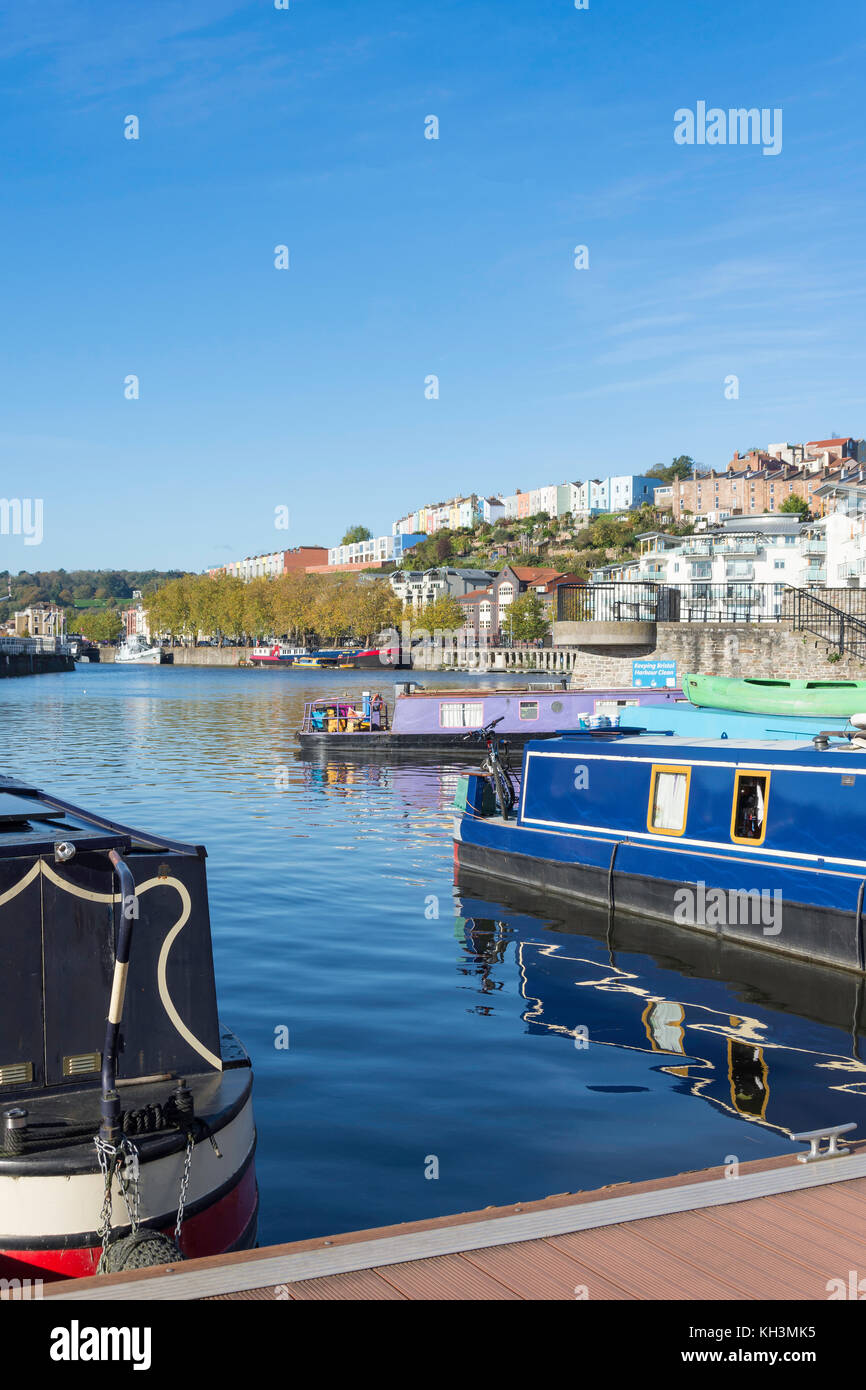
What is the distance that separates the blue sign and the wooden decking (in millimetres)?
45998

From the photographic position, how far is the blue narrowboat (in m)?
15.4

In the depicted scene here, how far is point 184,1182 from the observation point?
6.94 meters

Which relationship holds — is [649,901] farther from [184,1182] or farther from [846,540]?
[846,540]

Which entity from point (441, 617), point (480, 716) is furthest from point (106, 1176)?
point (441, 617)

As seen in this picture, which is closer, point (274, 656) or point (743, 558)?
point (743, 558)

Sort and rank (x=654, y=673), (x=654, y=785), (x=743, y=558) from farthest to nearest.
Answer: (x=743, y=558)
(x=654, y=673)
(x=654, y=785)

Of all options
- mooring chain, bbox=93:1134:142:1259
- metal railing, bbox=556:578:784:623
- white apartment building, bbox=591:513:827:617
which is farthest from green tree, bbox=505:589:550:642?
mooring chain, bbox=93:1134:142:1259

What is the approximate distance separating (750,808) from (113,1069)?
12012 millimetres

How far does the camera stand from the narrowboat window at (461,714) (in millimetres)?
43938

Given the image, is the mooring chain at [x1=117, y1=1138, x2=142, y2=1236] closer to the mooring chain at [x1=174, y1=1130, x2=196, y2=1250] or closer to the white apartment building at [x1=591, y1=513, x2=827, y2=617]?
the mooring chain at [x1=174, y1=1130, x2=196, y2=1250]

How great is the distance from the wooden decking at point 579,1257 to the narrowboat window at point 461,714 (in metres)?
37.0

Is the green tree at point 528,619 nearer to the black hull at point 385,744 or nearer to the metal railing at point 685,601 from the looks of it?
the metal railing at point 685,601
